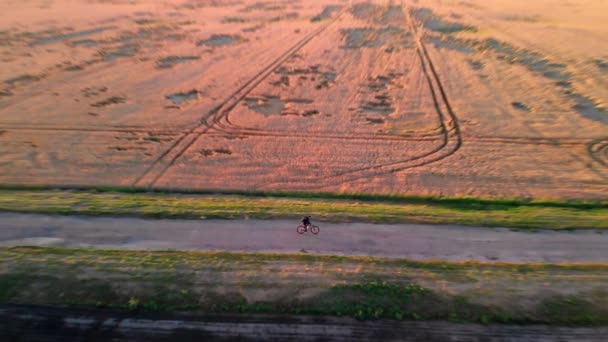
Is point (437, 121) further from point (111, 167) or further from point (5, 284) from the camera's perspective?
point (5, 284)

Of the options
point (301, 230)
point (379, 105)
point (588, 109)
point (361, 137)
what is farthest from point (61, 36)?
point (588, 109)

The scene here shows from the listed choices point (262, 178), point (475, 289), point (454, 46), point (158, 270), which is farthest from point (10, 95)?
point (454, 46)

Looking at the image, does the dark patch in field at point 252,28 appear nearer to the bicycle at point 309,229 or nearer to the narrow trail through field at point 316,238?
the narrow trail through field at point 316,238

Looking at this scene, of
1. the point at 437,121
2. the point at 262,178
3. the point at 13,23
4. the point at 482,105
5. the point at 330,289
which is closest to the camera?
the point at 330,289

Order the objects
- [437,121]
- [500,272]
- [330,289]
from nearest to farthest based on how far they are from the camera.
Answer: [330,289], [500,272], [437,121]

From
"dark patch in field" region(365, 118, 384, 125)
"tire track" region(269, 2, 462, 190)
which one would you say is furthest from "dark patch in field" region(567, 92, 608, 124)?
"dark patch in field" region(365, 118, 384, 125)

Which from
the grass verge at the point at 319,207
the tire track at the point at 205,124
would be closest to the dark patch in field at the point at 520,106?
the grass verge at the point at 319,207

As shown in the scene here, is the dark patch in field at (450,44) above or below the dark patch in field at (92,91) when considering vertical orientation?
above
